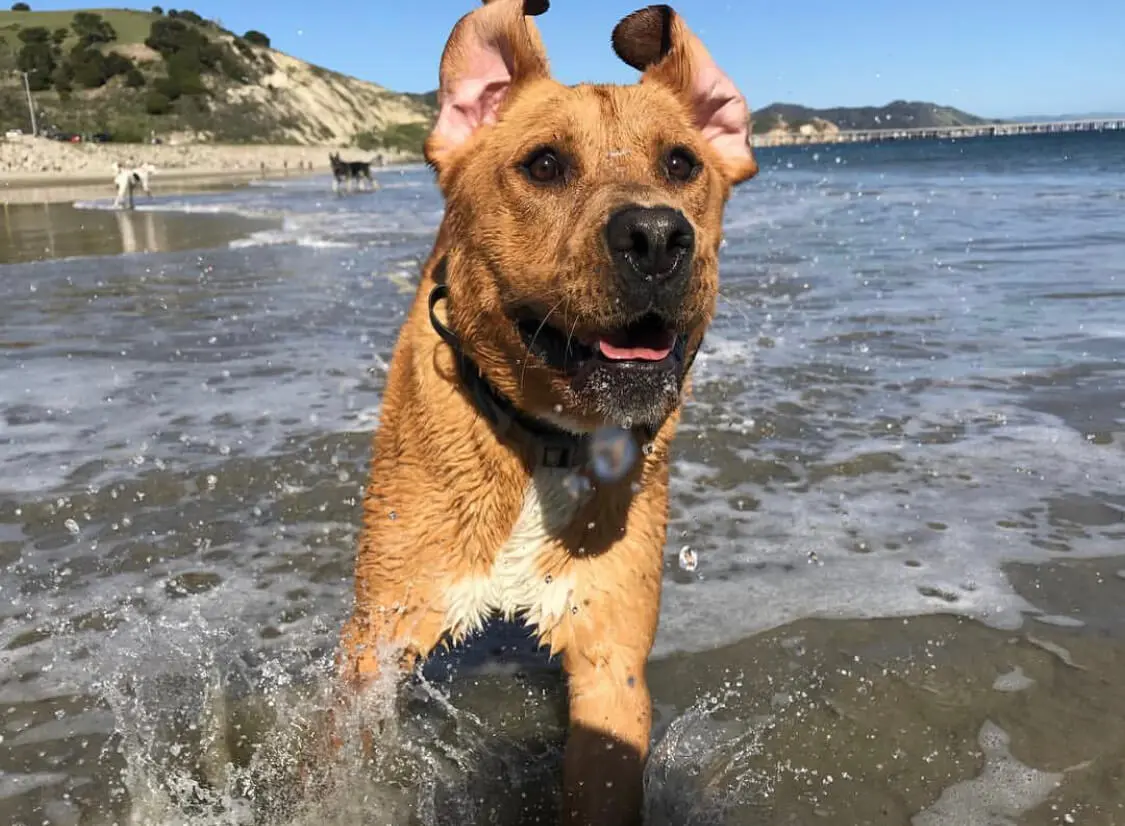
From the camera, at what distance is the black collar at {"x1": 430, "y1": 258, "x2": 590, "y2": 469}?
2840mm

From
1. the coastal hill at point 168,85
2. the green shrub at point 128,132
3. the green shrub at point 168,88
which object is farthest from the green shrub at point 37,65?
the green shrub at point 128,132

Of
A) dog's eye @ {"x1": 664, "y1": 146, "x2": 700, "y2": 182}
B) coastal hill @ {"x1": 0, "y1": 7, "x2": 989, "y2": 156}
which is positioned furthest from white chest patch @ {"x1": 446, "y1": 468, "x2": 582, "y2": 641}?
coastal hill @ {"x1": 0, "y1": 7, "x2": 989, "y2": 156}

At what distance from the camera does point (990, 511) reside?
4.82 m

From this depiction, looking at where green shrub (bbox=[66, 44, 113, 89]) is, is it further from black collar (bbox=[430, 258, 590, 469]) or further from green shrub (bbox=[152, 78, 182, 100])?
black collar (bbox=[430, 258, 590, 469])

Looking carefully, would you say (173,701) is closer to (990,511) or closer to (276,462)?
(276,462)

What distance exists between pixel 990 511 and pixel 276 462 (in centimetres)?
400

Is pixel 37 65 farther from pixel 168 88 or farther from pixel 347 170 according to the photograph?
pixel 347 170

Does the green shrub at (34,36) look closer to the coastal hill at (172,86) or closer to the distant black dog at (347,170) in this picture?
the coastal hill at (172,86)

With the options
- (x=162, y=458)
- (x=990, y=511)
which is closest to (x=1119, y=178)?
(x=990, y=511)

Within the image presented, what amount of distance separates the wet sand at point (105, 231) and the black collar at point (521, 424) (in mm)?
14144

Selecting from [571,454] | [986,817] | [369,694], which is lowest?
[986,817]

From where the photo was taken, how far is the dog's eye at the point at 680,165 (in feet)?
9.68

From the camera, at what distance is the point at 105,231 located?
19484 millimetres

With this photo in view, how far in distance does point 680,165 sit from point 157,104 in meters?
83.4
